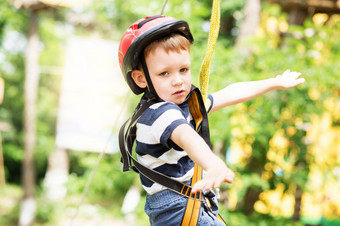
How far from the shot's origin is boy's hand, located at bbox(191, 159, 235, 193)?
778 millimetres

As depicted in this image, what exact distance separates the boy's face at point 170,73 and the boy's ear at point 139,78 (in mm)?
63

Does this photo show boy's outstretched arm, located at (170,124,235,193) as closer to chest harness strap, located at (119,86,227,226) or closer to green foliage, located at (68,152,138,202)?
chest harness strap, located at (119,86,227,226)

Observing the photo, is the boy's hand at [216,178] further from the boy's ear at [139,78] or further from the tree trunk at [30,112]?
the tree trunk at [30,112]

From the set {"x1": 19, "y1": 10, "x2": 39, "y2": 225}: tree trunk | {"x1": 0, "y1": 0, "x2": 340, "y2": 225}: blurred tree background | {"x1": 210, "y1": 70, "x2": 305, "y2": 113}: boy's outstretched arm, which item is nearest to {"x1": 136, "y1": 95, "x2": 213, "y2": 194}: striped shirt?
{"x1": 210, "y1": 70, "x2": 305, "y2": 113}: boy's outstretched arm

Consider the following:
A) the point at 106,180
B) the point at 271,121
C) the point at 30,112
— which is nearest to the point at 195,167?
the point at 271,121

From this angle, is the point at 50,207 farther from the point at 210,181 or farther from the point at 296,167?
the point at 210,181

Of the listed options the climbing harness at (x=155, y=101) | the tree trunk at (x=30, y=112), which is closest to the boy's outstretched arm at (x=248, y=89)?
the climbing harness at (x=155, y=101)

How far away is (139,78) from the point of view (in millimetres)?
1142

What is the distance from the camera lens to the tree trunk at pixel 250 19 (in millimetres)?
4548

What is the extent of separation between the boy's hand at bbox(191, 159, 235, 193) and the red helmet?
0.42 meters

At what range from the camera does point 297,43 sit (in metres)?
3.72

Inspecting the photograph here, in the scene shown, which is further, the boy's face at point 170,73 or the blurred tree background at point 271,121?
the blurred tree background at point 271,121

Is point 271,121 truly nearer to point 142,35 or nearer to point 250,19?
point 250,19

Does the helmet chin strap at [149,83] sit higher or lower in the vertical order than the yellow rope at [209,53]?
lower
